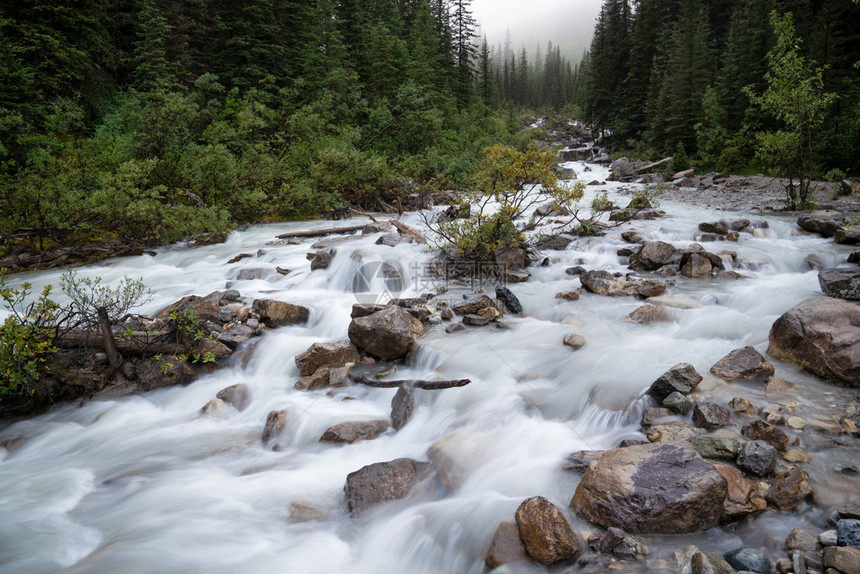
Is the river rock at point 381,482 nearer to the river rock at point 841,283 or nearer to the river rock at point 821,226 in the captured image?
the river rock at point 841,283

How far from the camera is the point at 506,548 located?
118 inches

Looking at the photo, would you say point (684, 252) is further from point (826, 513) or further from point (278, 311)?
point (278, 311)

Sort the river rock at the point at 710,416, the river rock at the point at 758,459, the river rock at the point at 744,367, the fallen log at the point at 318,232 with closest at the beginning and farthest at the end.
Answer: the river rock at the point at 758,459 → the river rock at the point at 710,416 → the river rock at the point at 744,367 → the fallen log at the point at 318,232

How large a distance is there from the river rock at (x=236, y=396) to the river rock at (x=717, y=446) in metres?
4.87

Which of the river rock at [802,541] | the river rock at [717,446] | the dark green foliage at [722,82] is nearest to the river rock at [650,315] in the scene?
the river rock at [717,446]

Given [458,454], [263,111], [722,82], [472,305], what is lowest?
[458,454]

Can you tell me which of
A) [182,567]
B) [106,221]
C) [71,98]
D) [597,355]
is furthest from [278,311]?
[71,98]

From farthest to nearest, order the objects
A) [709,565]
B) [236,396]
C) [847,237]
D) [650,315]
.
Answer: [847,237], [650,315], [236,396], [709,565]

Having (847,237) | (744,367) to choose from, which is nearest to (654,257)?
(847,237)

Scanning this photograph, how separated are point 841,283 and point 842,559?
220 inches

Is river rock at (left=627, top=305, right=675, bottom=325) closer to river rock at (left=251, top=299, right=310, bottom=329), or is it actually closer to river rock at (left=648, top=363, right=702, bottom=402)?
river rock at (left=648, top=363, right=702, bottom=402)

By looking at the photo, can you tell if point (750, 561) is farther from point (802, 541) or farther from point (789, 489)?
point (789, 489)

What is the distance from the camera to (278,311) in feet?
23.7

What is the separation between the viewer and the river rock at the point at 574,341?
19.6 feet
